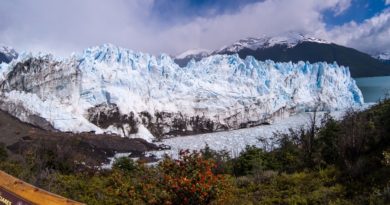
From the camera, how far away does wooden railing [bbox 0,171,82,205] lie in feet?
8.39

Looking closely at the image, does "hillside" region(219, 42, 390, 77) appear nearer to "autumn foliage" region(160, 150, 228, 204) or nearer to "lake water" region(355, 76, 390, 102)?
"lake water" region(355, 76, 390, 102)

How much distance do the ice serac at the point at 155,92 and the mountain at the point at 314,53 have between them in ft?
284

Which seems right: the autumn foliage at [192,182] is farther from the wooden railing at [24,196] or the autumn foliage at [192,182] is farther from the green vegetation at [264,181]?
the wooden railing at [24,196]

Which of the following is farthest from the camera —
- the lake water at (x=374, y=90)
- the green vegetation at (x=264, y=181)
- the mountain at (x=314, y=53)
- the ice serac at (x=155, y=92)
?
the mountain at (x=314, y=53)

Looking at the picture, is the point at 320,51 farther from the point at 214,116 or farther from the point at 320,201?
the point at 320,201

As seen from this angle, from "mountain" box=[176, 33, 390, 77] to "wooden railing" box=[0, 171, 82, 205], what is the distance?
13763cm

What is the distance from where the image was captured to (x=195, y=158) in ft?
17.7

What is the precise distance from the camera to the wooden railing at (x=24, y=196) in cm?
256

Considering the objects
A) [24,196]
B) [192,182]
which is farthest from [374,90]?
[24,196]

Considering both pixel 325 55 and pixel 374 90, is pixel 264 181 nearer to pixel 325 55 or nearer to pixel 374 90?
pixel 374 90

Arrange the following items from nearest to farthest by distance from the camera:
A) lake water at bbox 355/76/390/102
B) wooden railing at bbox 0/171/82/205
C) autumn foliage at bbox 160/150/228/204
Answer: wooden railing at bbox 0/171/82/205 < autumn foliage at bbox 160/150/228/204 < lake water at bbox 355/76/390/102

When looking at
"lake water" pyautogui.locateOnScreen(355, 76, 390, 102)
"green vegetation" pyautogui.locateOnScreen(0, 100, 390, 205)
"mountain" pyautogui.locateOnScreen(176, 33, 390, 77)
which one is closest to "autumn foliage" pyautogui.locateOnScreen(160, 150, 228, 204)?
"green vegetation" pyautogui.locateOnScreen(0, 100, 390, 205)

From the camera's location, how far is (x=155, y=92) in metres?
46.9

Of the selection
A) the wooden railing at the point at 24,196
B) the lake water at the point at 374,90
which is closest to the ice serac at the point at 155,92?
the lake water at the point at 374,90
